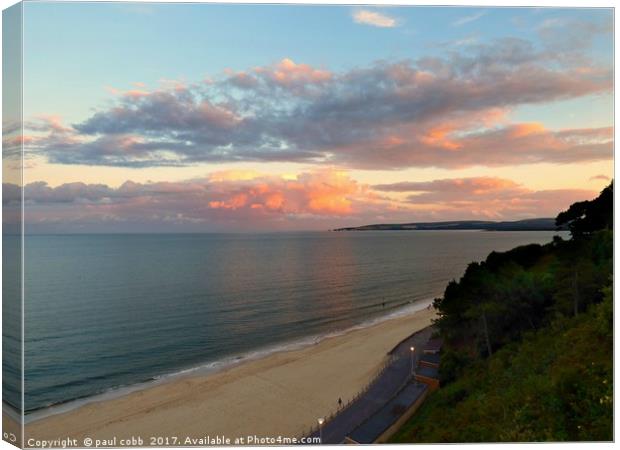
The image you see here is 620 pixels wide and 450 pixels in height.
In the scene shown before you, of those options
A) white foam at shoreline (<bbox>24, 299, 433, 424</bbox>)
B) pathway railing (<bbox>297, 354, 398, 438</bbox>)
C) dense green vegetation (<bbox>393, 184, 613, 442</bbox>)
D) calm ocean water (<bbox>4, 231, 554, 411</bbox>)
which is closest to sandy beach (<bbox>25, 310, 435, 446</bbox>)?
pathway railing (<bbox>297, 354, 398, 438</bbox>)

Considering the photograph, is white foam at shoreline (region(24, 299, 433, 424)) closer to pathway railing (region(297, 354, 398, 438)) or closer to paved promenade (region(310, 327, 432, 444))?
pathway railing (region(297, 354, 398, 438))

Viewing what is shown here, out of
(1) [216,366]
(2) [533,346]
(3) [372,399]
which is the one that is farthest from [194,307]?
(2) [533,346]

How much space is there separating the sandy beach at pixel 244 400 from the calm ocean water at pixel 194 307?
2363 millimetres

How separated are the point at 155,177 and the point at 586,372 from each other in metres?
13.6

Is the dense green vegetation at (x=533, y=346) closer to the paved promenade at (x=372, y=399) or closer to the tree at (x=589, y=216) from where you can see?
the tree at (x=589, y=216)

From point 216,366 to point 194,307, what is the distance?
40.6ft

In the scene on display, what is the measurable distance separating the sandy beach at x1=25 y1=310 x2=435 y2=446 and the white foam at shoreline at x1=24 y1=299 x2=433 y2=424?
0.60 meters

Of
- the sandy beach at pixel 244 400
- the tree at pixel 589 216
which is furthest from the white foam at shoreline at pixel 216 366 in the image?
the tree at pixel 589 216

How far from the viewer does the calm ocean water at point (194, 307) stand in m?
23.0

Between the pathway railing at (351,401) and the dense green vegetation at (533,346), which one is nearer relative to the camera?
the dense green vegetation at (533,346)

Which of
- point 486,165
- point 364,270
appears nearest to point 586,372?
point 486,165

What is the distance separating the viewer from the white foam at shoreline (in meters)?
19.2

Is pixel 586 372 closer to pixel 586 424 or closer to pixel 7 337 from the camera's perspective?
pixel 586 424

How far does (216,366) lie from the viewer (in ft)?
81.8
